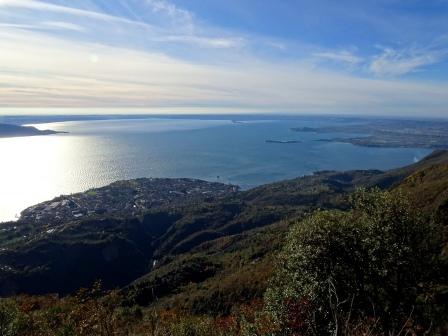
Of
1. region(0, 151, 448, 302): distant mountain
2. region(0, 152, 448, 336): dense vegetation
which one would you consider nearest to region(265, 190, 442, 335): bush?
region(0, 152, 448, 336): dense vegetation

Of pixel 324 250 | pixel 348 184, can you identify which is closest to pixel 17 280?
pixel 324 250

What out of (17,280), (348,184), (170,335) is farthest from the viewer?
(348,184)

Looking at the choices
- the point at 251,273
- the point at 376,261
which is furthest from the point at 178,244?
the point at 376,261

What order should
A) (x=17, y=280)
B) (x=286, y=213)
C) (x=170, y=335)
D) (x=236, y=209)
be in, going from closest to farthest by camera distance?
(x=170, y=335) < (x=17, y=280) < (x=286, y=213) < (x=236, y=209)

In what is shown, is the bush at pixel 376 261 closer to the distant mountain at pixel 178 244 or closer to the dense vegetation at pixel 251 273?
the dense vegetation at pixel 251 273

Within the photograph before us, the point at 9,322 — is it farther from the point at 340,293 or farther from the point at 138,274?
the point at 138,274

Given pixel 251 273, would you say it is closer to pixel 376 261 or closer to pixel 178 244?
pixel 376 261
